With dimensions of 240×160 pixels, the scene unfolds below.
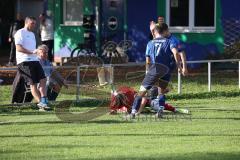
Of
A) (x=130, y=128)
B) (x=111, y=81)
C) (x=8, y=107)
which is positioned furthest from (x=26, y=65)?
(x=130, y=128)

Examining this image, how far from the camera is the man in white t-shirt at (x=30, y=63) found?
1593 cm

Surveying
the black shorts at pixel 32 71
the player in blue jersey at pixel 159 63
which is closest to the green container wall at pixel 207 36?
the black shorts at pixel 32 71

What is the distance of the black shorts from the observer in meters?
15.9

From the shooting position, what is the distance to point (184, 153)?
422 inches

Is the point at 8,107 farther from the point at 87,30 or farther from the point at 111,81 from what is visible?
the point at 87,30

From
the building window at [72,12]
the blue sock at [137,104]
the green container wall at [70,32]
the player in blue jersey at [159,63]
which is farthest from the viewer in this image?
the building window at [72,12]

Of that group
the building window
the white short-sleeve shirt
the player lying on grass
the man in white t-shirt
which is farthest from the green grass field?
the building window

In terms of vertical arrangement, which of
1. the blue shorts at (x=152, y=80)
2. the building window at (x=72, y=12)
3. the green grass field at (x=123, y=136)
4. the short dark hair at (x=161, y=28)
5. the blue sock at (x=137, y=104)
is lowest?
the green grass field at (x=123, y=136)

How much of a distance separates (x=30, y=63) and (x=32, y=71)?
183 mm

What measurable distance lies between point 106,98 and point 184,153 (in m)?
5.32

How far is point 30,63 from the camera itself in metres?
16.0

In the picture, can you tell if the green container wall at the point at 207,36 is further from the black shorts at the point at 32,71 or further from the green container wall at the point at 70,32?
the black shorts at the point at 32,71

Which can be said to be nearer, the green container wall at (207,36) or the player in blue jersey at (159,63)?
the player in blue jersey at (159,63)

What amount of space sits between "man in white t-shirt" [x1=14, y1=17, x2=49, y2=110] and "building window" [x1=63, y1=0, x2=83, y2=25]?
12.8 metres
